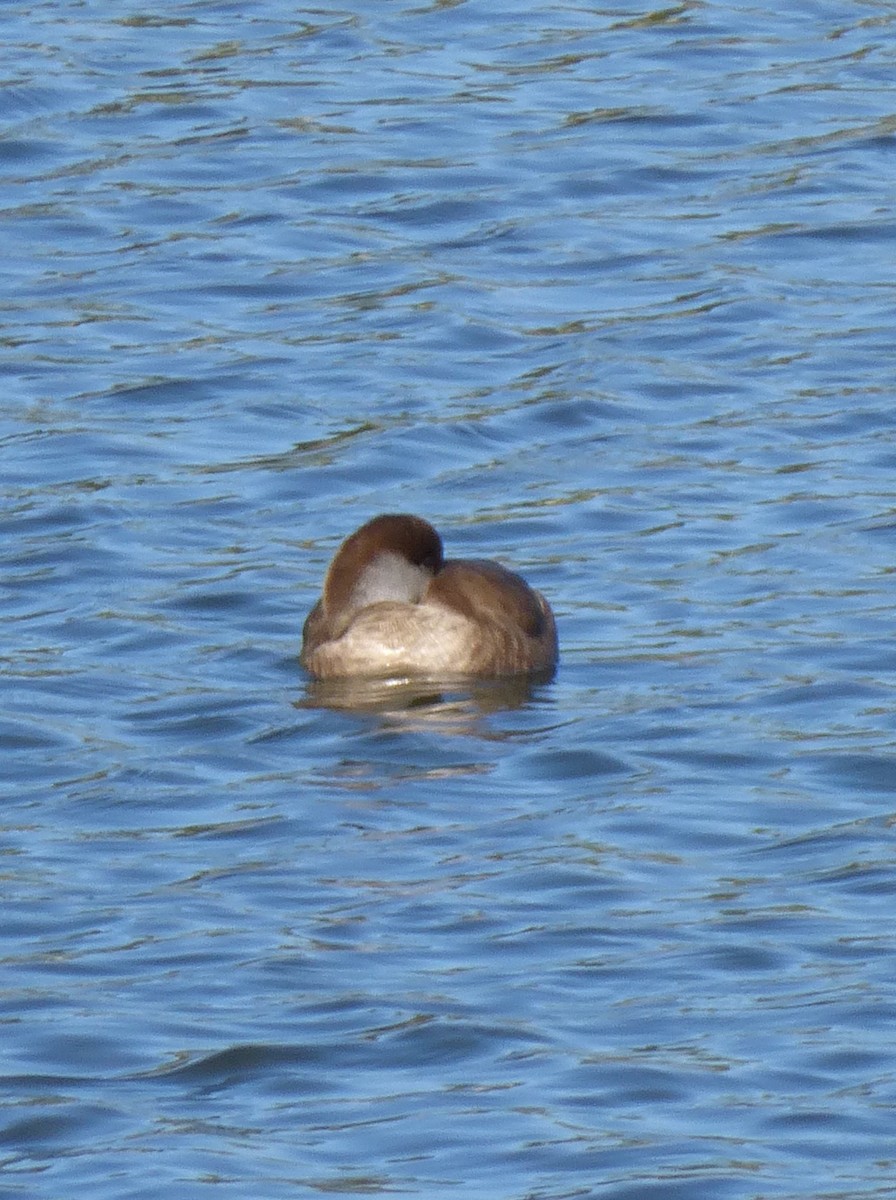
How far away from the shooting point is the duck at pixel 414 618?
36.0 feet

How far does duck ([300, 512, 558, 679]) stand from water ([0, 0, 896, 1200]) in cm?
16

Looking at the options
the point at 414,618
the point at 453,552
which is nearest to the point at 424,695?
the point at 414,618

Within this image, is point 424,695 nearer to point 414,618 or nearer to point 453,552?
point 414,618

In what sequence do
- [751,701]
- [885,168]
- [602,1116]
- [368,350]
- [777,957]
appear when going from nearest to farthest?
1. [602,1116]
2. [777,957]
3. [751,701]
4. [368,350]
5. [885,168]

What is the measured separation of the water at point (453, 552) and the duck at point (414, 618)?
0.16 m

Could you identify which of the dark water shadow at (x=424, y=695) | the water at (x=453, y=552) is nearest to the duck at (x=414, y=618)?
the dark water shadow at (x=424, y=695)

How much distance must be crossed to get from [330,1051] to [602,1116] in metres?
0.74

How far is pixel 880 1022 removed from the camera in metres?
7.64

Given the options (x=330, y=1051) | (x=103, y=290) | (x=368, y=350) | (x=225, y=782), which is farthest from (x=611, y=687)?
(x=103, y=290)

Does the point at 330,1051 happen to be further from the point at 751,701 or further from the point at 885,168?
the point at 885,168

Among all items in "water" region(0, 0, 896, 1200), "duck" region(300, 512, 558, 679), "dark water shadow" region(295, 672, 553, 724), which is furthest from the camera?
"duck" region(300, 512, 558, 679)

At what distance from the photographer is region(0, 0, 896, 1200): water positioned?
7324 mm

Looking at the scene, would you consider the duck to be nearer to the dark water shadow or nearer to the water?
the dark water shadow

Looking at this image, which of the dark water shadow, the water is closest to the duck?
the dark water shadow
